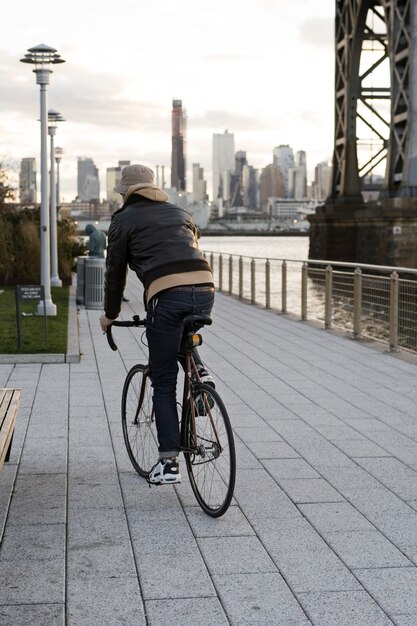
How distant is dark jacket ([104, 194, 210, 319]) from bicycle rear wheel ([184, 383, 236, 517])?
0.64m

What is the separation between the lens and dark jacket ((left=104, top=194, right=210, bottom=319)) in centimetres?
543

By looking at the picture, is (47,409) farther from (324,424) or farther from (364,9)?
(364,9)

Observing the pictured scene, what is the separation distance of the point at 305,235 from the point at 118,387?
7090 inches

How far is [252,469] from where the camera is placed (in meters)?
6.57

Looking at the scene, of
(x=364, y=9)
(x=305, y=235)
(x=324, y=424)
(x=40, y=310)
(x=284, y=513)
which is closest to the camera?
(x=284, y=513)

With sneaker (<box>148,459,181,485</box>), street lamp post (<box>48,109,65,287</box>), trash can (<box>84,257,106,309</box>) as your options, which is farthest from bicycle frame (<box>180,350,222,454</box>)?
street lamp post (<box>48,109,65,287</box>)

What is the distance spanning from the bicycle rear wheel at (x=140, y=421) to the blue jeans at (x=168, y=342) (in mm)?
531

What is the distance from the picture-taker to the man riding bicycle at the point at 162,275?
5.41 metres

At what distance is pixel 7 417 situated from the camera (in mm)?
5863

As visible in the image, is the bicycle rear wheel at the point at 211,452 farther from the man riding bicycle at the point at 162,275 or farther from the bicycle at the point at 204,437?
the man riding bicycle at the point at 162,275

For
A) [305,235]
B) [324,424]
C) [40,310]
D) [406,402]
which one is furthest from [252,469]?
[305,235]

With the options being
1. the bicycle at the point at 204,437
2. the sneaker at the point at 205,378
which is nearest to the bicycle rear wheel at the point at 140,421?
the bicycle at the point at 204,437

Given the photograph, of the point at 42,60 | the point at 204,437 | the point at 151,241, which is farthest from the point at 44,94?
the point at 204,437

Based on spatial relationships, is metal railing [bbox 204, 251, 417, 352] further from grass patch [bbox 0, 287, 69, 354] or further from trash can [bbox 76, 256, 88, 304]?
grass patch [bbox 0, 287, 69, 354]
